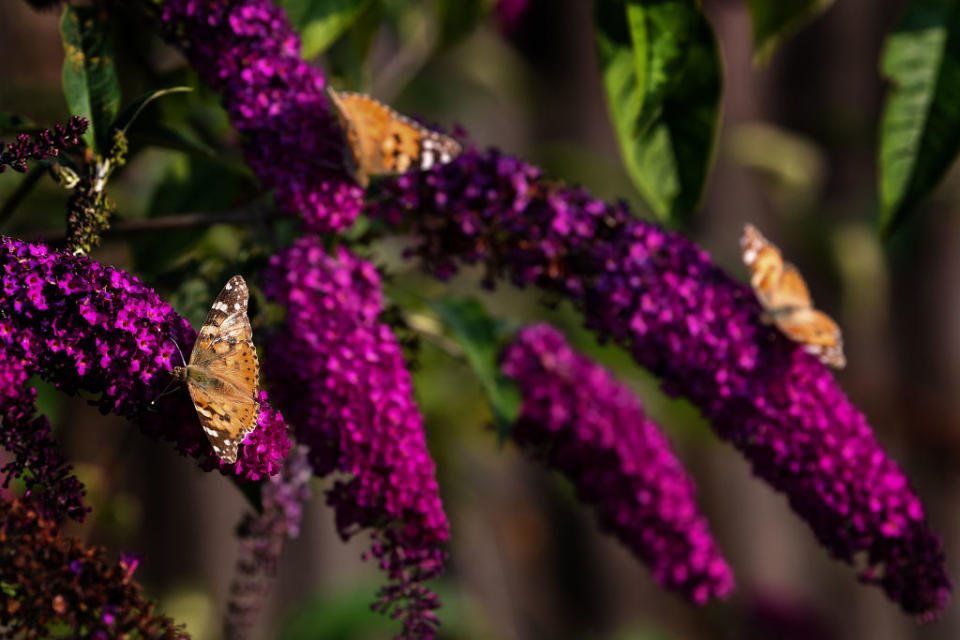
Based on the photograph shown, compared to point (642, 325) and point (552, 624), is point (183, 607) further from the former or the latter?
point (552, 624)

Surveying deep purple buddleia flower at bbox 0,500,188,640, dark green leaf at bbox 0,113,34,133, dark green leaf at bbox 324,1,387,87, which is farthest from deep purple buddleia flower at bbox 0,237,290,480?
dark green leaf at bbox 324,1,387,87

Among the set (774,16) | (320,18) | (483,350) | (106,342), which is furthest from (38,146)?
(774,16)

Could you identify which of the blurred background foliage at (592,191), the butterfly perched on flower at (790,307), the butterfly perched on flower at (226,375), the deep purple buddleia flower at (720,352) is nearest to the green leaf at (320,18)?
the blurred background foliage at (592,191)

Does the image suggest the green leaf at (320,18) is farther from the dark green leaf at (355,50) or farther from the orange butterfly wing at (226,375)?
the orange butterfly wing at (226,375)

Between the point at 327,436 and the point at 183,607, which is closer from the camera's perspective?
the point at 327,436

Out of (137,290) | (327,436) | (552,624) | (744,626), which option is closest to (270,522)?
(327,436)

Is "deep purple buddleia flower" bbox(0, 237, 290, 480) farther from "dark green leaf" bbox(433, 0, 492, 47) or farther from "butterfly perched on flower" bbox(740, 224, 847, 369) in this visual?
"dark green leaf" bbox(433, 0, 492, 47)
